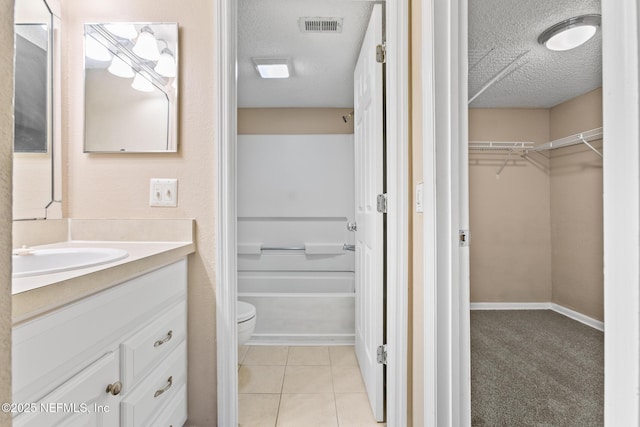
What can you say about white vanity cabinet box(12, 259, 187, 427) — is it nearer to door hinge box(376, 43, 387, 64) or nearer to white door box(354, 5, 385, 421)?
white door box(354, 5, 385, 421)

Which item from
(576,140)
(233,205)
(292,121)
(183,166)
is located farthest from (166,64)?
(576,140)

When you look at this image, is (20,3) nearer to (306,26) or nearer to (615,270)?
(306,26)

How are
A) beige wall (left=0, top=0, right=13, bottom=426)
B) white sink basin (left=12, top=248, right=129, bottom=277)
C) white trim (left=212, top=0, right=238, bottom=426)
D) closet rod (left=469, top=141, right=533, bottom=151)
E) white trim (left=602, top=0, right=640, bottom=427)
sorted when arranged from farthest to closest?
closet rod (left=469, top=141, right=533, bottom=151) < white trim (left=212, top=0, right=238, bottom=426) < white sink basin (left=12, top=248, right=129, bottom=277) < white trim (left=602, top=0, right=640, bottom=427) < beige wall (left=0, top=0, right=13, bottom=426)

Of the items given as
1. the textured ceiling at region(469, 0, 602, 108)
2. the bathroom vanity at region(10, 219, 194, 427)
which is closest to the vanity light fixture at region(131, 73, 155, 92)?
the bathroom vanity at region(10, 219, 194, 427)

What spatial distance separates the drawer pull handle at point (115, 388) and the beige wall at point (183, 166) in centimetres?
52

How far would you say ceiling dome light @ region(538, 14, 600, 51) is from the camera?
6.41ft

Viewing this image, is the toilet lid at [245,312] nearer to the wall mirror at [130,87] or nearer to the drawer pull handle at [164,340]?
the drawer pull handle at [164,340]

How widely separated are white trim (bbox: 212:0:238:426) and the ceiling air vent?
28.5 inches

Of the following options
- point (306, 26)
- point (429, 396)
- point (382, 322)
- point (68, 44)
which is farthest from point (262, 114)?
point (429, 396)

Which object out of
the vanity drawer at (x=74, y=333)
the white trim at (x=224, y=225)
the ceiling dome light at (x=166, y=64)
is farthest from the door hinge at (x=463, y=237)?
the ceiling dome light at (x=166, y=64)

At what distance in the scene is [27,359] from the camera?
0.60 meters

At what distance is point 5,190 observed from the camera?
11.9 inches

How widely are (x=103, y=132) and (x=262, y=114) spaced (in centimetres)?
236

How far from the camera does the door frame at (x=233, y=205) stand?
1398mm
